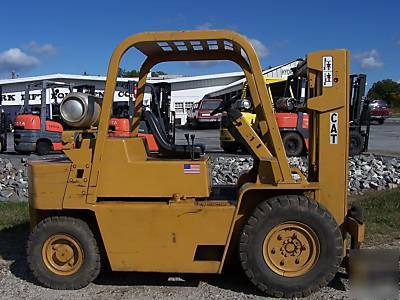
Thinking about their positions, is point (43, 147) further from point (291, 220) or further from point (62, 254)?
point (291, 220)

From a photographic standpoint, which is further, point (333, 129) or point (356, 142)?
point (356, 142)

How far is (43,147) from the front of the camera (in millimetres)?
20281

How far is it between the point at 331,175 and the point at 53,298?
303cm

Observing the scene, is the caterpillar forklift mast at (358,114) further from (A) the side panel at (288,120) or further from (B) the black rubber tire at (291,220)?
(B) the black rubber tire at (291,220)

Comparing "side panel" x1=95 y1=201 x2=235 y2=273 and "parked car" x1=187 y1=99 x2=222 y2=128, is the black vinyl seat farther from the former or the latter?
"parked car" x1=187 y1=99 x2=222 y2=128

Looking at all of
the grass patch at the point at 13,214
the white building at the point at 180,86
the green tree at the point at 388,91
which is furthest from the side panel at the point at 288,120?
the green tree at the point at 388,91

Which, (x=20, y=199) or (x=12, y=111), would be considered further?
(x=12, y=111)

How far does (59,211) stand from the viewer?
561 centimetres

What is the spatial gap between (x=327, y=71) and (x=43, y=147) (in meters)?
16.7

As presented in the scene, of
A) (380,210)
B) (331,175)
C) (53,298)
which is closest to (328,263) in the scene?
(331,175)

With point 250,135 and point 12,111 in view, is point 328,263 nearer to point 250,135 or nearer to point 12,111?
point 250,135

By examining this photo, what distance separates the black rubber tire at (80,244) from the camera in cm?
546

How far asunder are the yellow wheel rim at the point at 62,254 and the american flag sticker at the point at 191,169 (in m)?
1.39

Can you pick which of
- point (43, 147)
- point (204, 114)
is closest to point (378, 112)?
point (204, 114)
